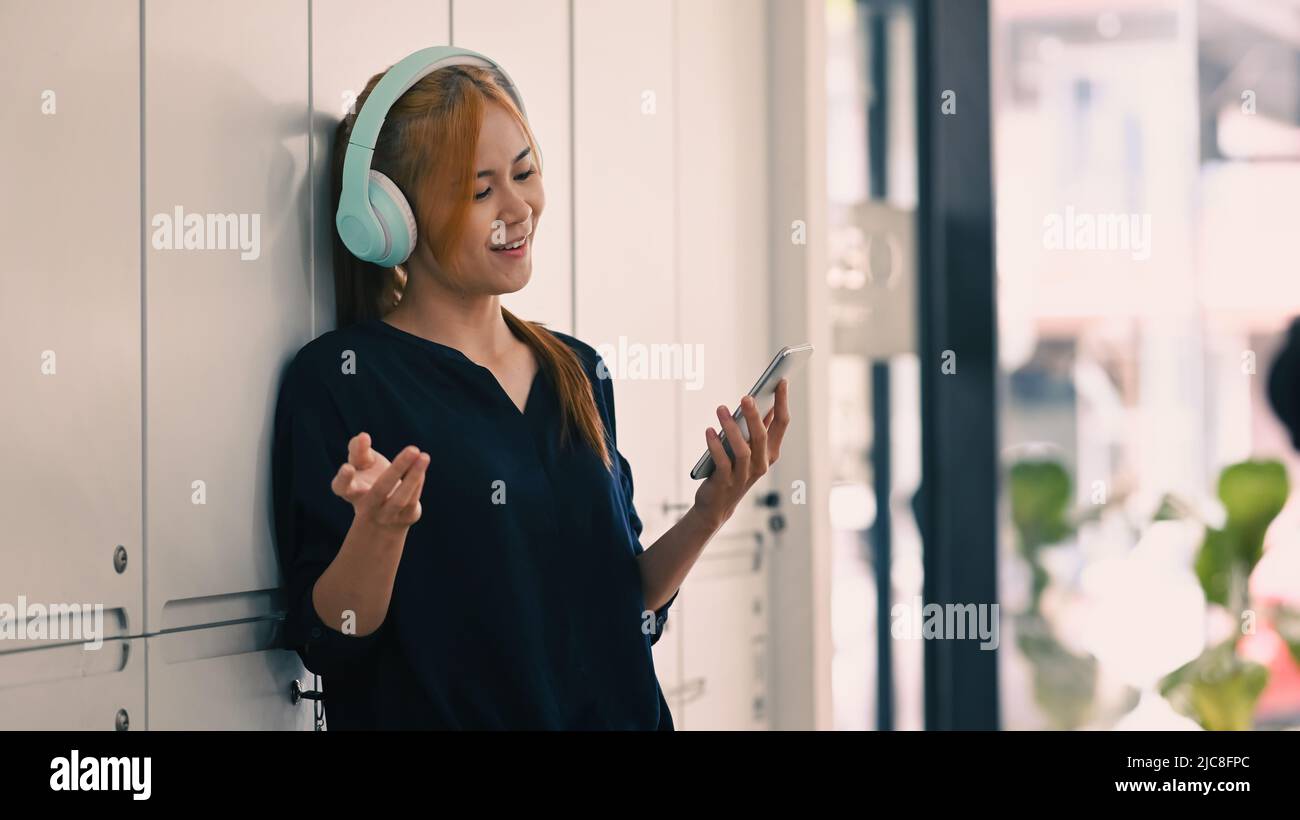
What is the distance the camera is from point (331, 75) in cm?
135

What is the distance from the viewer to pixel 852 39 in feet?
8.34

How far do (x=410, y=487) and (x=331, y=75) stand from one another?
1.93ft

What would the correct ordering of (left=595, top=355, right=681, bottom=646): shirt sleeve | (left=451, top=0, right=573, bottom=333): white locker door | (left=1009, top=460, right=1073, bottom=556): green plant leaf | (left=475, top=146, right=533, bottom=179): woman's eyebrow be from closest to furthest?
(left=475, top=146, right=533, bottom=179): woman's eyebrow
(left=595, top=355, right=681, bottom=646): shirt sleeve
(left=451, top=0, right=573, bottom=333): white locker door
(left=1009, top=460, right=1073, bottom=556): green plant leaf

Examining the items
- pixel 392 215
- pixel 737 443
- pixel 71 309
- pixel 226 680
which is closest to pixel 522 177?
pixel 392 215

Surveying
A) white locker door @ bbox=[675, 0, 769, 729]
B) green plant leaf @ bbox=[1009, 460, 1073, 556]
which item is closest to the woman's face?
white locker door @ bbox=[675, 0, 769, 729]

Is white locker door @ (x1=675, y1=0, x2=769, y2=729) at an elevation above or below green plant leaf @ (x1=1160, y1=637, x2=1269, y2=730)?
above

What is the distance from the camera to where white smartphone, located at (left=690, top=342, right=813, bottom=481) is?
4.23 ft

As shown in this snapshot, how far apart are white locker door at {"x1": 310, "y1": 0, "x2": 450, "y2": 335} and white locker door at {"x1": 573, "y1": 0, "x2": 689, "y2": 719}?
1.52 ft

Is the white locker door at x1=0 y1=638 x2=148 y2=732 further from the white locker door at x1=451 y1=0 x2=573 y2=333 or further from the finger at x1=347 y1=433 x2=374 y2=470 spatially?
the white locker door at x1=451 y1=0 x2=573 y2=333

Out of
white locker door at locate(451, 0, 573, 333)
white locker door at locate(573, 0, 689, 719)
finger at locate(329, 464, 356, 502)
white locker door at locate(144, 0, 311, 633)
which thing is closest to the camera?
finger at locate(329, 464, 356, 502)
